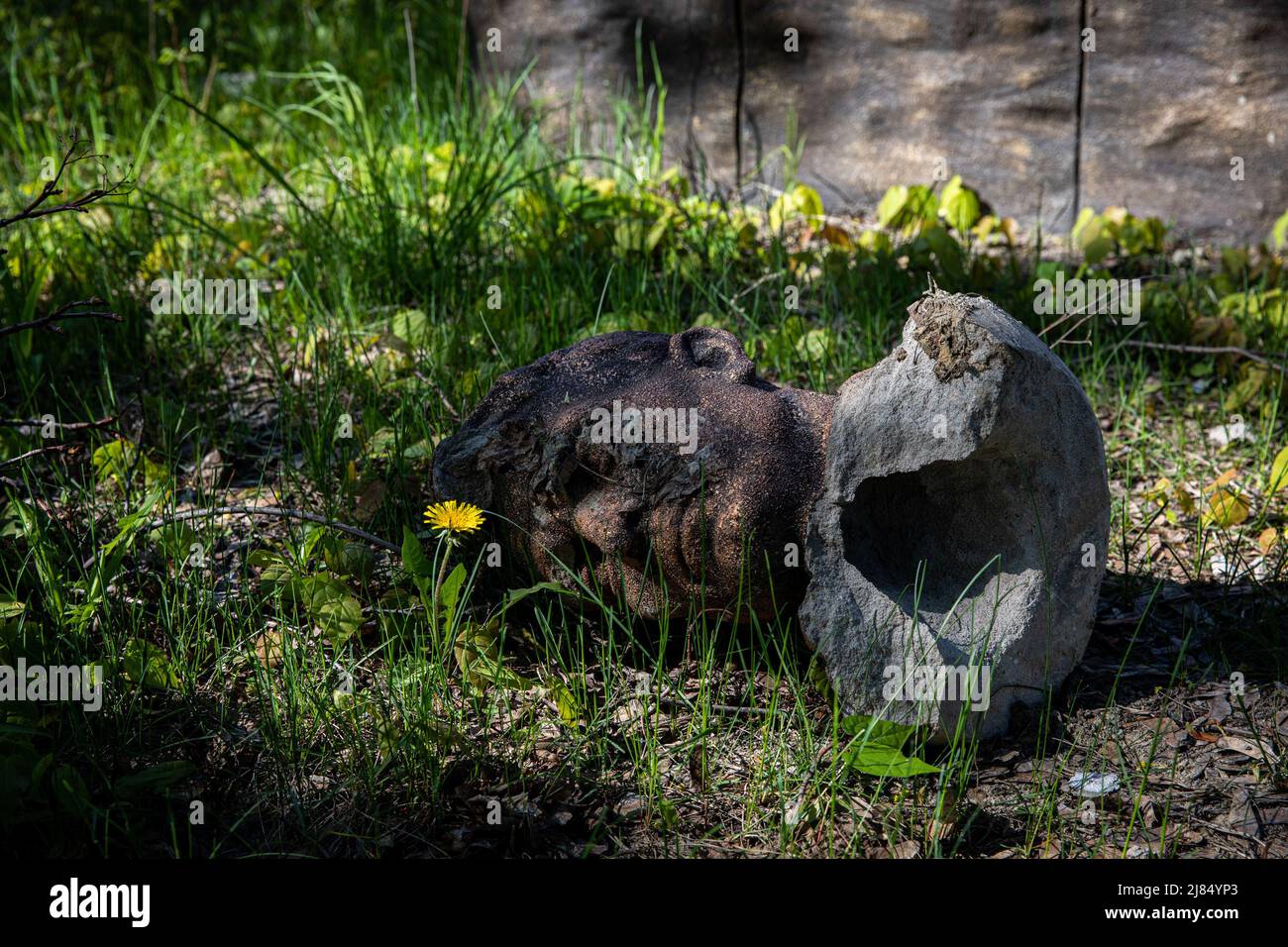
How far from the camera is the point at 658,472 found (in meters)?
2.29

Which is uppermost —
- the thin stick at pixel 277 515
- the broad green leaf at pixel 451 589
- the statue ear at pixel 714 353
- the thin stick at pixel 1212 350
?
the statue ear at pixel 714 353

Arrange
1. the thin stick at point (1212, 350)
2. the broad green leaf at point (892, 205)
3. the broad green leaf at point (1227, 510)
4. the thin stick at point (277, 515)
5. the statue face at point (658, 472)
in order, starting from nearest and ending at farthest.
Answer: the statue face at point (658, 472), the thin stick at point (277, 515), the broad green leaf at point (1227, 510), the thin stick at point (1212, 350), the broad green leaf at point (892, 205)

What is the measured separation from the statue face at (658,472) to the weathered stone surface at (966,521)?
3.9 inches

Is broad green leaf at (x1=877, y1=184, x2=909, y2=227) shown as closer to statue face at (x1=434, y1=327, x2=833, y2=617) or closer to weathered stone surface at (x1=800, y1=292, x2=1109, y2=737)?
statue face at (x1=434, y1=327, x2=833, y2=617)

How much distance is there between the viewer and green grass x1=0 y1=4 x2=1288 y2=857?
211 cm

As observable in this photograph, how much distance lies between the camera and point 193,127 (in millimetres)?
5254

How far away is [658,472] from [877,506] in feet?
1.56

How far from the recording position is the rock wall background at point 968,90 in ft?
14.3

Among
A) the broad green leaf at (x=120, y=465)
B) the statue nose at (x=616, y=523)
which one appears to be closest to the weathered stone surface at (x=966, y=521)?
the statue nose at (x=616, y=523)

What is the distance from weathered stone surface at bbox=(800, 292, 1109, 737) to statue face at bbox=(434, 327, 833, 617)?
0.33 feet

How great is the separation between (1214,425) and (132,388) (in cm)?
328

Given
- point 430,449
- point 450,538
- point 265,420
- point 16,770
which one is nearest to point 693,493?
point 450,538

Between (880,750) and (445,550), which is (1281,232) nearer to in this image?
(880,750)

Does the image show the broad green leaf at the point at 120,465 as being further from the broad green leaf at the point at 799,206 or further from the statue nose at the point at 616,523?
the broad green leaf at the point at 799,206
